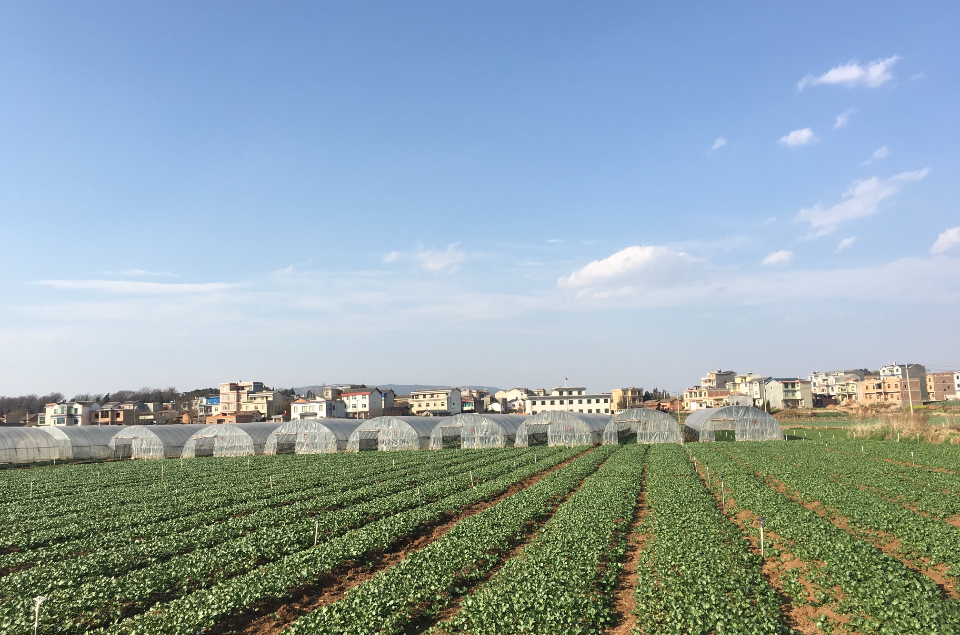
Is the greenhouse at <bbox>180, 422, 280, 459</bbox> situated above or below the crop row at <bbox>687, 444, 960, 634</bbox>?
below

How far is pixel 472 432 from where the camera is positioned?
212ft

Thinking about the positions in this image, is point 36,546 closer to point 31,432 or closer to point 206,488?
point 206,488

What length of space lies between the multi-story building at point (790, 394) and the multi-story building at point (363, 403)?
3665 inches

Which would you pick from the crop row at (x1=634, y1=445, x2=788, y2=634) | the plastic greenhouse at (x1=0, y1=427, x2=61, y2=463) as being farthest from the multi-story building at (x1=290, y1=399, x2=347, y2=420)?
the crop row at (x1=634, y1=445, x2=788, y2=634)

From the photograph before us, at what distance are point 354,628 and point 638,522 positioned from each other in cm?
1351

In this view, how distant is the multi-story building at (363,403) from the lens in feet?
399

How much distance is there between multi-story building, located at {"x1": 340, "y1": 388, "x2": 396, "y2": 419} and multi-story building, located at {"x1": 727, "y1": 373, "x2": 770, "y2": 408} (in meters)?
82.2

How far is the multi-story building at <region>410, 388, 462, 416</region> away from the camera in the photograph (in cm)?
13888

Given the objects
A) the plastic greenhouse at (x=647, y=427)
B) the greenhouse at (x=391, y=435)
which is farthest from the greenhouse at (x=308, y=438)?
the plastic greenhouse at (x=647, y=427)

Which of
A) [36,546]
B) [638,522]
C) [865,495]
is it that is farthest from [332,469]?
[865,495]

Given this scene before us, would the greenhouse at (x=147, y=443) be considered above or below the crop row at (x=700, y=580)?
below

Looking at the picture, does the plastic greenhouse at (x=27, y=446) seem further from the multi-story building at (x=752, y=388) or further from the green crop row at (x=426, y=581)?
the multi-story building at (x=752, y=388)

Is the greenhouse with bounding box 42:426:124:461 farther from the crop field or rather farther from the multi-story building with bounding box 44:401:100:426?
the multi-story building with bounding box 44:401:100:426

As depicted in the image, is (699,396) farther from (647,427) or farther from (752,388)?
(647,427)
